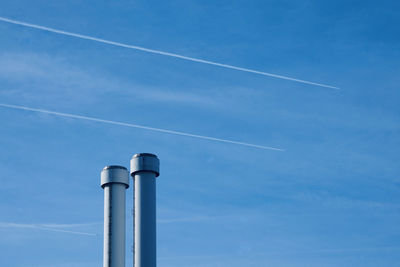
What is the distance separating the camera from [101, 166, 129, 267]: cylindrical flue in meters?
58.7

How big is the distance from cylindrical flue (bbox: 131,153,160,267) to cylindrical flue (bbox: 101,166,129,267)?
5.31 metres

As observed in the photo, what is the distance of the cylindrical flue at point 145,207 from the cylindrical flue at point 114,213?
5313 mm

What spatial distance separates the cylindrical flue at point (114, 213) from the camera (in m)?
58.7

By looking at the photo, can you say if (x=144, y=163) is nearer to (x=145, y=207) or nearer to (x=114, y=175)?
(x=145, y=207)

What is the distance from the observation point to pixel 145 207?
Answer: 176 feet

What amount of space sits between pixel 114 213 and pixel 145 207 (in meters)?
6.95

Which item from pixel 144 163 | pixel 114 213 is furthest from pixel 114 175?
pixel 144 163

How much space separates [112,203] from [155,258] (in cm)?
966

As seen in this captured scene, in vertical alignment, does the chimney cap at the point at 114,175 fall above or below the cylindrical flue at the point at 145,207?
above

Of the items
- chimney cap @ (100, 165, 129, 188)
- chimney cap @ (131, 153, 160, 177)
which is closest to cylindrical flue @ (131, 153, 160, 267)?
chimney cap @ (131, 153, 160, 177)

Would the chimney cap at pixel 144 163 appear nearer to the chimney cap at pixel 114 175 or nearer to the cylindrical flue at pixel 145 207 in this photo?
the cylindrical flue at pixel 145 207

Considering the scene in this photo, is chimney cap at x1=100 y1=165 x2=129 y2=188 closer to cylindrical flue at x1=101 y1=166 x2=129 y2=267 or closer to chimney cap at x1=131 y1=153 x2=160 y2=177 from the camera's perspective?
cylindrical flue at x1=101 y1=166 x2=129 y2=267

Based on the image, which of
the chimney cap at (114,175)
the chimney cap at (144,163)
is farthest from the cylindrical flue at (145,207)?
the chimney cap at (114,175)

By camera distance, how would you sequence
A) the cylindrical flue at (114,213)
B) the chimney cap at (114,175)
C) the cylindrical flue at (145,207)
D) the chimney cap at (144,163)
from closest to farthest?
1. the cylindrical flue at (145,207)
2. the chimney cap at (144,163)
3. the cylindrical flue at (114,213)
4. the chimney cap at (114,175)
